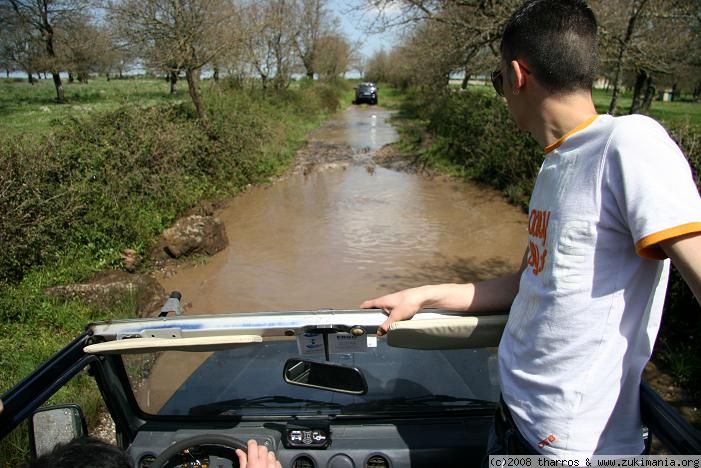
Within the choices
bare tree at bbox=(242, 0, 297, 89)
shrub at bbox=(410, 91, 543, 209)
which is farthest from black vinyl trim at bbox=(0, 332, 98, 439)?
bare tree at bbox=(242, 0, 297, 89)

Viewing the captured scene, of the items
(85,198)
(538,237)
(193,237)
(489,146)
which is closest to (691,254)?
(538,237)

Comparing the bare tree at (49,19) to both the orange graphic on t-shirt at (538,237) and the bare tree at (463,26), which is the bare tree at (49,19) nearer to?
the bare tree at (463,26)

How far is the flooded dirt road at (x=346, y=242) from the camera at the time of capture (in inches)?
308

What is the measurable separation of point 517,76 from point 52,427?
185 cm

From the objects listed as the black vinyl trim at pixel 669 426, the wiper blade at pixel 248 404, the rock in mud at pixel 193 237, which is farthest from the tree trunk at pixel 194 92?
the black vinyl trim at pixel 669 426

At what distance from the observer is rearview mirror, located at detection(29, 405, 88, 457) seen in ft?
5.51

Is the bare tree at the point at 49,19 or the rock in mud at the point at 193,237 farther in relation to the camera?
the bare tree at the point at 49,19

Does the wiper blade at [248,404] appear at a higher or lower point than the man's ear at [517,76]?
lower

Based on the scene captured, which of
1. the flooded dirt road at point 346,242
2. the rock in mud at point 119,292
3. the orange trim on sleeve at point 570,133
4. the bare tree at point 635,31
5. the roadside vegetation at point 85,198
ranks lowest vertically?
the flooded dirt road at point 346,242

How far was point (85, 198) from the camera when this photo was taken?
25.5ft

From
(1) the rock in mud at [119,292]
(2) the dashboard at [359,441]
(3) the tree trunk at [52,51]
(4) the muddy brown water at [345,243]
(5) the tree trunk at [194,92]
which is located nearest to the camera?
(2) the dashboard at [359,441]

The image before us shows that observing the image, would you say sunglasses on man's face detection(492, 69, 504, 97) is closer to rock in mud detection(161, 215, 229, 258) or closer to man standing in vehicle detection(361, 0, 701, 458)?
man standing in vehicle detection(361, 0, 701, 458)

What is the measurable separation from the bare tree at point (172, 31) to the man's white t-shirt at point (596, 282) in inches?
481

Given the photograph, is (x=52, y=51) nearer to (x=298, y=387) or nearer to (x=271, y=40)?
(x=271, y=40)
